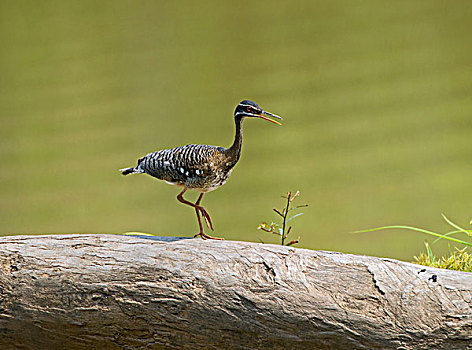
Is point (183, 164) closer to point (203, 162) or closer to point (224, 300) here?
point (203, 162)

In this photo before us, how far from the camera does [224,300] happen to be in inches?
44.4

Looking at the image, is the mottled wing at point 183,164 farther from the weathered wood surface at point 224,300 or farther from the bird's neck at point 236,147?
the weathered wood surface at point 224,300

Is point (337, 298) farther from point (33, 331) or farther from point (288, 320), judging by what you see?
point (33, 331)

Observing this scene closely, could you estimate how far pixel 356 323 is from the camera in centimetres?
110

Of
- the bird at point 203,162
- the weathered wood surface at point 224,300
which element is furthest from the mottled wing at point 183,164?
the weathered wood surface at point 224,300

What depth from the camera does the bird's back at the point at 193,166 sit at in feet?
4.24

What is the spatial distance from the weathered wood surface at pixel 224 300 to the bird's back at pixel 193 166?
0.56ft

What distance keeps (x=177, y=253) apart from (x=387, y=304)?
451 mm

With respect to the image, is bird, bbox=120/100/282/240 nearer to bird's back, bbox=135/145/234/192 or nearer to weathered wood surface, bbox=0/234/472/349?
bird's back, bbox=135/145/234/192

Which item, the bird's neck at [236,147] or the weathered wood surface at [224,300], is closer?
the weathered wood surface at [224,300]

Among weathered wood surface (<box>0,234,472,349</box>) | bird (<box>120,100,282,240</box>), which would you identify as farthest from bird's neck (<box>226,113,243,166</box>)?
weathered wood surface (<box>0,234,472,349</box>)

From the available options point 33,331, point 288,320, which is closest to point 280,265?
point 288,320

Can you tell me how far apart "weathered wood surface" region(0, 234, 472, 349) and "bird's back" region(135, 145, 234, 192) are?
0.17 meters

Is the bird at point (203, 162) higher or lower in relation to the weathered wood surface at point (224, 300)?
higher
